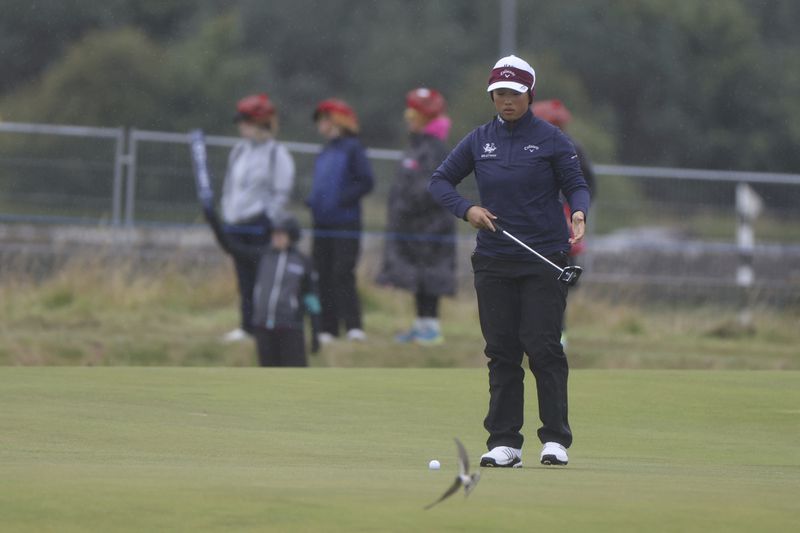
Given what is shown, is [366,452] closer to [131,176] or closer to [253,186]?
[253,186]

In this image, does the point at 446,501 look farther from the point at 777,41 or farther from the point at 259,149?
the point at 777,41

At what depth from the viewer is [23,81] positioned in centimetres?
6806

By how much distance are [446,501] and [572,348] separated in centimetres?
1015

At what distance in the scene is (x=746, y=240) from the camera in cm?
2048

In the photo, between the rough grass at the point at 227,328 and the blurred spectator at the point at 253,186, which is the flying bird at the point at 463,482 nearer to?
the rough grass at the point at 227,328

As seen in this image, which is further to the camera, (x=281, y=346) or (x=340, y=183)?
(x=340, y=183)

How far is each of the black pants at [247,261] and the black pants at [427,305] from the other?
138cm

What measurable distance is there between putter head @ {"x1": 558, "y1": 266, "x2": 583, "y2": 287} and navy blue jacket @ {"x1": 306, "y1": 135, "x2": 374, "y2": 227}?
8.01m

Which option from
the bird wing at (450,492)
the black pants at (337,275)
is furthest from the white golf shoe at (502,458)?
the black pants at (337,275)

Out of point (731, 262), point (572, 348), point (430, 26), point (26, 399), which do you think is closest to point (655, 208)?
point (731, 262)

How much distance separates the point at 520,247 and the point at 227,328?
28.9 ft

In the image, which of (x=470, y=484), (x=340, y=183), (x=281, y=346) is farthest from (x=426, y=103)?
(x=470, y=484)

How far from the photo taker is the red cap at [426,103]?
52.1 ft

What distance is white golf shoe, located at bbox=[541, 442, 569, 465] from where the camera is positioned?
8.30 metres
